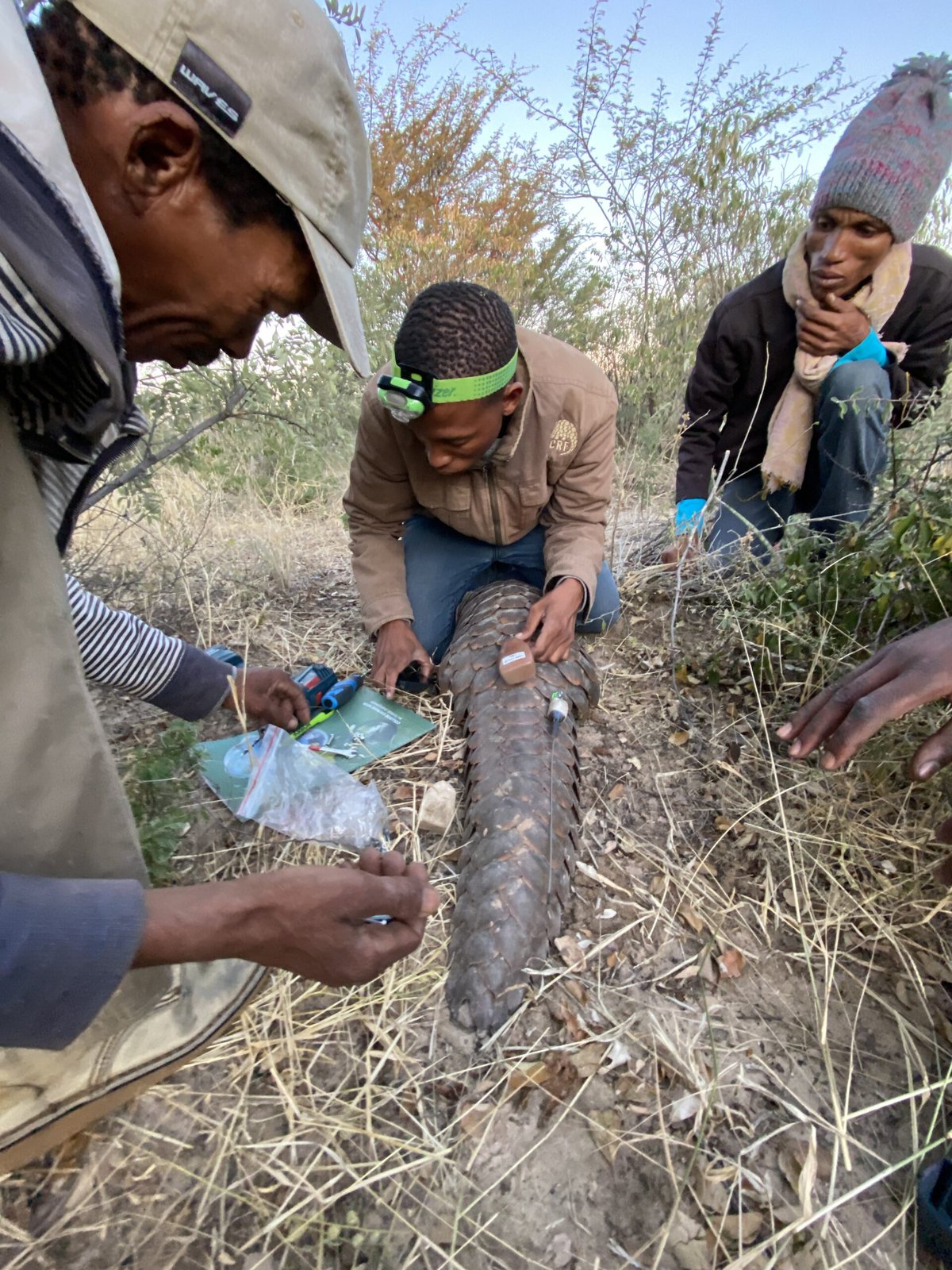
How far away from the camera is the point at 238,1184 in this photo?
4.02 ft

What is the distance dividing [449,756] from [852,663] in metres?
1.20

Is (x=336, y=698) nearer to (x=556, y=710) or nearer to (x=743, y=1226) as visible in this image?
(x=556, y=710)

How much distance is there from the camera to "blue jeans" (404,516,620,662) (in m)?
2.89

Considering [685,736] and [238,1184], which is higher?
[685,736]

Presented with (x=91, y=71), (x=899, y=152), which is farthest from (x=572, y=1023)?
Result: (x=899, y=152)

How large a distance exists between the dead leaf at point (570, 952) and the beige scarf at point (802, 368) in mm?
2080

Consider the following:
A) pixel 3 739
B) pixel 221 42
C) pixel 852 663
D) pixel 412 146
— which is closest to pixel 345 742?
pixel 3 739

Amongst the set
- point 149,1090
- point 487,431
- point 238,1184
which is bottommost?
point 149,1090

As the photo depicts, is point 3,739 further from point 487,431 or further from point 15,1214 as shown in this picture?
point 487,431

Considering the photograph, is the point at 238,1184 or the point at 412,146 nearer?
the point at 238,1184

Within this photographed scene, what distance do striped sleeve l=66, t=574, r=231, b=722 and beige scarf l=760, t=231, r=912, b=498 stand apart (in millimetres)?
2298

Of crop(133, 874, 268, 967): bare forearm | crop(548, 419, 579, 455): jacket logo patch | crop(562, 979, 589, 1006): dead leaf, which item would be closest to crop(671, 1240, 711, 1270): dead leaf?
crop(562, 979, 589, 1006): dead leaf

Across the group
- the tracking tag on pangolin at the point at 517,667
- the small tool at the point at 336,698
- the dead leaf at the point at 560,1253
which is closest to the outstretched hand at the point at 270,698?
the small tool at the point at 336,698

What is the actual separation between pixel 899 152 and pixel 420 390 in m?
1.98
